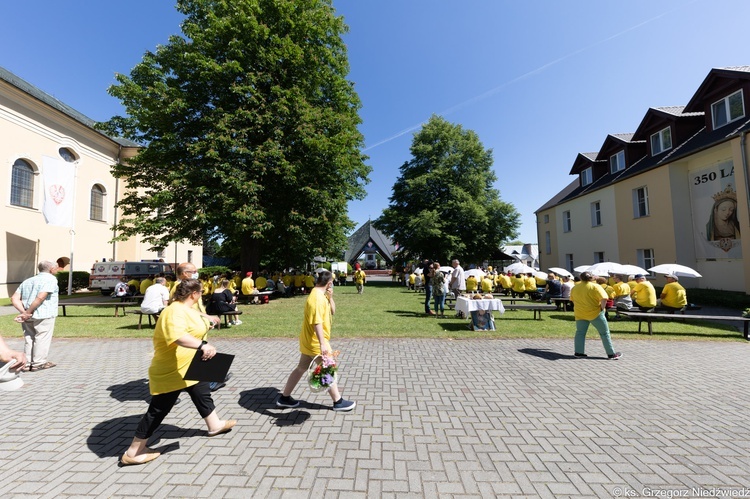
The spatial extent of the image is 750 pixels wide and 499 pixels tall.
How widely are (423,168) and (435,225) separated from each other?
715 cm

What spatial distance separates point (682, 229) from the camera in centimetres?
1728

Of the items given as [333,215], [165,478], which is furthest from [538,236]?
[165,478]

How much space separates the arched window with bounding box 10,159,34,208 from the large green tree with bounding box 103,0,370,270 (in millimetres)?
9367

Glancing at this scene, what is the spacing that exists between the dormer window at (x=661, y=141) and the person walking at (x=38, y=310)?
27.2m

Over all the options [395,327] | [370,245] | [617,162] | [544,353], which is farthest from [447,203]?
[370,245]

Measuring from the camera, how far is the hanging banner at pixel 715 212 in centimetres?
1490

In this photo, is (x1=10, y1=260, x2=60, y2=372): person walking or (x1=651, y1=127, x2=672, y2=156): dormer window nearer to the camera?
(x1=10, y1=260, x2=60, y2=372): person walking

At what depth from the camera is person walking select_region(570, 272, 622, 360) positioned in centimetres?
641

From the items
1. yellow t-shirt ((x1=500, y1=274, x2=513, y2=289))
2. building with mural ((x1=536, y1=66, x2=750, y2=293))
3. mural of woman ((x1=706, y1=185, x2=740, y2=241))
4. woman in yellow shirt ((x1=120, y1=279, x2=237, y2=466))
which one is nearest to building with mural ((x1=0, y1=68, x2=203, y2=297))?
woman in yellow shirt ((x1=120, y1=279, x2=237, y2=466))

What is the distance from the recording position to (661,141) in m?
19.9

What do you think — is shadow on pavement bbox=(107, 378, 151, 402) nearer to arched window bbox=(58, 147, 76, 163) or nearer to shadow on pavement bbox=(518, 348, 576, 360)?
shadow on pavement bbox=(518, 348, 576, 360)

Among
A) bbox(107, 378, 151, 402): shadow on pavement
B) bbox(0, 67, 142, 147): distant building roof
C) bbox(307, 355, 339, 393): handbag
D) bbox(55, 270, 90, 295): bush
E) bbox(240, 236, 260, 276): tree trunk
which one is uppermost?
bbox(0, 67, 142, 147): distant building roof

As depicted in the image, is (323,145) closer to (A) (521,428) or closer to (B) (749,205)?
(A) (521,428)

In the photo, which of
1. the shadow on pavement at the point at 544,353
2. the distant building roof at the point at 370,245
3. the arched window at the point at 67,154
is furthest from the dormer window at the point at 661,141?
the arched window at the point at 67,154
